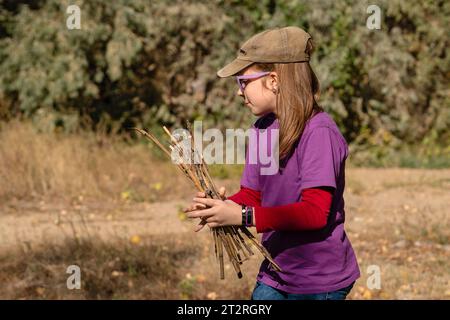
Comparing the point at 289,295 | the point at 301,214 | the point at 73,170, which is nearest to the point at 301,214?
the point at 301,214

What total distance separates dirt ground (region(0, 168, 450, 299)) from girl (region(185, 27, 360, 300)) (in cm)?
241

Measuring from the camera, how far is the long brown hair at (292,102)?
2.88 meters

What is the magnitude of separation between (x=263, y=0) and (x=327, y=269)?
689 centimetres

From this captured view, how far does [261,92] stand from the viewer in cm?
296

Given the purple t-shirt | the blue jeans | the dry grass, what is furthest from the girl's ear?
the dry grass

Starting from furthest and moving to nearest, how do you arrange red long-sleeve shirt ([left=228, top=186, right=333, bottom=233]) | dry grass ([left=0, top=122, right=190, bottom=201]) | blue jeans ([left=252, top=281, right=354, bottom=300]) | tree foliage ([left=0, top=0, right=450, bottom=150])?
1. tree foliage ([left=0, top=0, right=450, bottom=150])
2. dry grass ([left=0, top=122, right=190, bottom=201])
3. blue jeans ([left=252, top=281, right=354, bottom=300])
4. red long-sleeve shirt ([left=228, top=186, right=333, bottom=233])

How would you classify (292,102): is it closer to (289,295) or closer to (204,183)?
(204,183)

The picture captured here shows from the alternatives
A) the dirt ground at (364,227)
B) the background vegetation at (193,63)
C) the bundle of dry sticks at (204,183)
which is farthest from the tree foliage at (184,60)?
the bundle of dry sticks at (204,183)

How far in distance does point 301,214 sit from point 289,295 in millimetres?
356

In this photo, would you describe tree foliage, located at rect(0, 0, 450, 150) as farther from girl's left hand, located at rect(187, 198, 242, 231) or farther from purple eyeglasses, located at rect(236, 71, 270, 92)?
girl's left hand, located at rect(187, 198, 242, 231)

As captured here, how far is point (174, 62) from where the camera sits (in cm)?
968

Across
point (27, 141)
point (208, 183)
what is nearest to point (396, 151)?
point (27, 141)

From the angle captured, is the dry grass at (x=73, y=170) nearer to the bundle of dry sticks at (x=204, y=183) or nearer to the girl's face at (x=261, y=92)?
the bundle of dry sticks at (x=204, y=183)

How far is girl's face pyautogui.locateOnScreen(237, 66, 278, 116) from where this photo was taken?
9.70 feet
